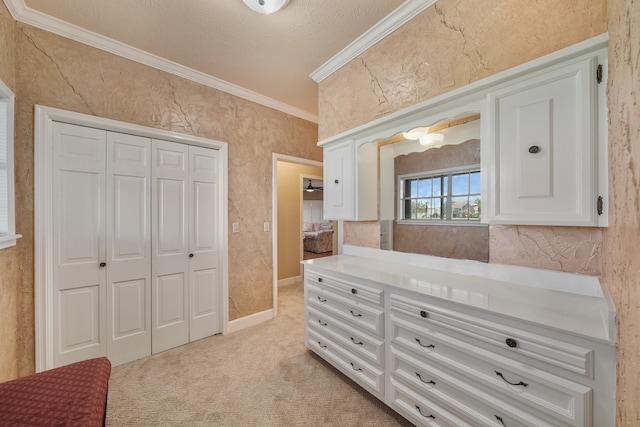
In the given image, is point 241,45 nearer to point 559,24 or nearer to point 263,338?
point 559,24

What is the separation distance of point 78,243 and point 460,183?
9.73ft

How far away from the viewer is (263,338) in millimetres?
2592

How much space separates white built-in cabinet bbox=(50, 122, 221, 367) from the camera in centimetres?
192

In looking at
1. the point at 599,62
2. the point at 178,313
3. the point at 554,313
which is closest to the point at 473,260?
the point at 554,313

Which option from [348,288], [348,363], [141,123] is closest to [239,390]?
[348,363]

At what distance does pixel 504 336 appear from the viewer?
41.4 inches

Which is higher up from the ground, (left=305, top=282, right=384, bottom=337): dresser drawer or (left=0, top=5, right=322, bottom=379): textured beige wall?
(left=0, top=5, right=322, bottom=379): textured beige wall

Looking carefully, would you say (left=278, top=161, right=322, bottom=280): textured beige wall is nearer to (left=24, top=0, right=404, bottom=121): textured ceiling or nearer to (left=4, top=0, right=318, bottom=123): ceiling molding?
(left=4, top=0, right=318, bottom=123): ceiling molding

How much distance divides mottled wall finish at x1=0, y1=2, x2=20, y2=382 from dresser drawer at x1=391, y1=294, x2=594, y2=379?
8.09ft

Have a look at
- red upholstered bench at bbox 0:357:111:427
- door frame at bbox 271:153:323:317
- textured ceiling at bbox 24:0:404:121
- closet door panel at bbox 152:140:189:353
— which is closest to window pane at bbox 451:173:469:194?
textured ceiling at bbox 24:0:404:121

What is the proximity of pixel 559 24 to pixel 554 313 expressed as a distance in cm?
136

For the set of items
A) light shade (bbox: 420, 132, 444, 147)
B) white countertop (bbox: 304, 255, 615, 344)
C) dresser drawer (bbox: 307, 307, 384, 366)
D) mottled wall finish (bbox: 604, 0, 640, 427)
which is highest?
light shade (bbox: 420, 132, 444, 147)

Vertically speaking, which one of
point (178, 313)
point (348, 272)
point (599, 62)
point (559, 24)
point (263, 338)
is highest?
point (559, 24)

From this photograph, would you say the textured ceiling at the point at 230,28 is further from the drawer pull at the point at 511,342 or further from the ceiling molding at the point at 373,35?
the drawer pull at the point at 511,342
